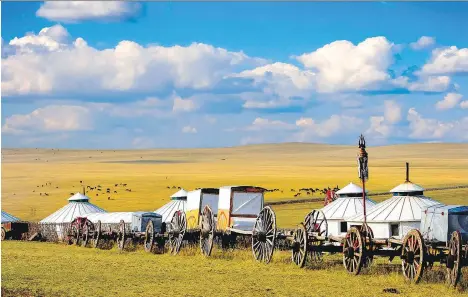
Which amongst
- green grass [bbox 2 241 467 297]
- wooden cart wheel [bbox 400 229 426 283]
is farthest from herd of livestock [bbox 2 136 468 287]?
green grass [bbox 2 241 467 297]

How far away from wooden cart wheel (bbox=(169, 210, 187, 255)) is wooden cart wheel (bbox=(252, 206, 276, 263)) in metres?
6.67

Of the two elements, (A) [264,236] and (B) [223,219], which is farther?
(B) [223,219]

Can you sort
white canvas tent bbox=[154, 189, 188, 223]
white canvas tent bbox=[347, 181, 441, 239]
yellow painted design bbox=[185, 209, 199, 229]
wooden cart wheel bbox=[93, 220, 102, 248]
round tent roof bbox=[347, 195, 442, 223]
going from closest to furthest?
white canvas tent bbox=[347, 181, 441, 239], round tent roof bbox=[347, 195, 442, 223], yellow painted design bbox=[185, 209, 199, 229], wooden cart wheel bbox=[93, 220, 102, 248], white canvas tent bbox=[154, 189, 188, 223]

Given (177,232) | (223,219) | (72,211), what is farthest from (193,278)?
(72,211)

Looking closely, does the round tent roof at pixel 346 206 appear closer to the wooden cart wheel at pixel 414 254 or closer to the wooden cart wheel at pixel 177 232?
the wooden cart wheel at pixel 177 232

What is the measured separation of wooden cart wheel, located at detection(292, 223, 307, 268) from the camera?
3369 cm

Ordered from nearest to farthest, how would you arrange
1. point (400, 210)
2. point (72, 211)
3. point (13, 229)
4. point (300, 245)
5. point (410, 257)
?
point (410, 257) < point (300, 245) < point (400, 210) < point (13, 229) < point (72, 211)

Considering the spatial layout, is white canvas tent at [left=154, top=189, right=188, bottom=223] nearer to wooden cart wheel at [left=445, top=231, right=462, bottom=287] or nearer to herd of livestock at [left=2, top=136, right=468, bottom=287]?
herd of livestock at [left=2, top=136, right=468, bottom=287]

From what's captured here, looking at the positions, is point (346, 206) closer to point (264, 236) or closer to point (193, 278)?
point (264, 236)

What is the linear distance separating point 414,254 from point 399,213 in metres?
16.6

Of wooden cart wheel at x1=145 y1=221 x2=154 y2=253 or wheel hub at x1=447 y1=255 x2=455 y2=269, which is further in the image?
wooden cart wheel at x1=145 y1=221 x2=154 y2=253

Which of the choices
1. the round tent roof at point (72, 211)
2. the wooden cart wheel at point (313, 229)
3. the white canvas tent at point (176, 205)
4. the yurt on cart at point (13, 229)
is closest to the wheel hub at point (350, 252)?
the wooden cart wheel at point (313, 229)

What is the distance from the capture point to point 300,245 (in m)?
34.5

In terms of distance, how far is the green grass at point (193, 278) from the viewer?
1045 inches
